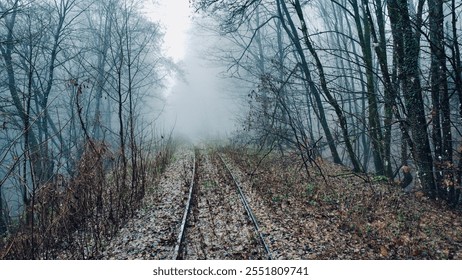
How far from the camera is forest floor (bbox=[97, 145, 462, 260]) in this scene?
199 inches

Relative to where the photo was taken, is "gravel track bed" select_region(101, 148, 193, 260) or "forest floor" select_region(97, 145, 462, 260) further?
"gravel track bed" select_region(101, 148, 193, 260)

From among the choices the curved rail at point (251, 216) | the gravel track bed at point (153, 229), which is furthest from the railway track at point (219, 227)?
the gravel track bed at point (153, 229)

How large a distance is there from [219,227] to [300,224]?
1682 millimetres

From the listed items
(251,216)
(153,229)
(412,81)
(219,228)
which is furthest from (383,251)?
(153,229)

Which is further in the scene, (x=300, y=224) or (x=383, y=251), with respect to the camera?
(x=300, y=224)

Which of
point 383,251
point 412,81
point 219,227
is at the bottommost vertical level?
point 383,251

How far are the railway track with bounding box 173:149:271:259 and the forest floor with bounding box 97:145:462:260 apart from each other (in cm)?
2

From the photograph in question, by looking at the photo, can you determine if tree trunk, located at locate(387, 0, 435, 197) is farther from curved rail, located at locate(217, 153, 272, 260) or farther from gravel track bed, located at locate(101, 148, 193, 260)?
gravel track bed, located at locate(101, 148, 193, 260)

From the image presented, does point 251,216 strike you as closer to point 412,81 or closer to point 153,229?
point 153,229

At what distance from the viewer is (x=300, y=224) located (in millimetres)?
6355

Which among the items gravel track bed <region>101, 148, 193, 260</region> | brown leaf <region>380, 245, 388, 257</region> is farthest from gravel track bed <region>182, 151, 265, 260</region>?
brown leaf <region>380, 245, 388, 257</region>

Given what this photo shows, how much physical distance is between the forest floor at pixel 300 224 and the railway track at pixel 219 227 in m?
0.02

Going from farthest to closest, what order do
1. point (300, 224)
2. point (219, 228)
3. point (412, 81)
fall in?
point (412, 81) < point (300, 224) < point (219, 228)

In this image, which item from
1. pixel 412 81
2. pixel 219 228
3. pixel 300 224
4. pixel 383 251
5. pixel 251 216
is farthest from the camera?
pixel 412 81
